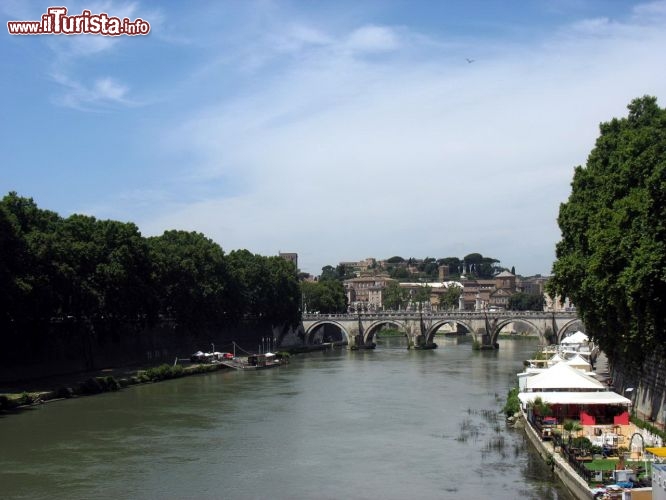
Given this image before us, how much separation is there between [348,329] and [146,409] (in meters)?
54.9

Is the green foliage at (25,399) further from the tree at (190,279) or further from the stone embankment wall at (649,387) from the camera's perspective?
the stone embankment wall at (649,387)

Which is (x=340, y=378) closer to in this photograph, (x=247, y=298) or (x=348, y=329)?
(x=247, y=298)

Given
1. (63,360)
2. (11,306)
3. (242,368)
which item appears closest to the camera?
(11,306)

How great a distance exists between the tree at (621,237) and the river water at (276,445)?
575 centimetres

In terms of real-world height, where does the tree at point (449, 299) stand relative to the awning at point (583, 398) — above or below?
above

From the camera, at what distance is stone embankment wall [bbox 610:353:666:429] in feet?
99.7

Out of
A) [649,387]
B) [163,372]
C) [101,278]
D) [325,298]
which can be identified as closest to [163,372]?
[163,372]

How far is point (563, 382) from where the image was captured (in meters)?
33.1

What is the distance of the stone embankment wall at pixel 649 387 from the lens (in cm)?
3039

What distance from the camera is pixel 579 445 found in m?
25.1

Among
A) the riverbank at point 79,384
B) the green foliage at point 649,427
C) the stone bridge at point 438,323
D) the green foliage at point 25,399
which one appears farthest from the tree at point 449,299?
the green foliage at point 649,427

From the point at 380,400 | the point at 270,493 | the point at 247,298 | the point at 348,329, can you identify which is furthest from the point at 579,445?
the point at 348,329

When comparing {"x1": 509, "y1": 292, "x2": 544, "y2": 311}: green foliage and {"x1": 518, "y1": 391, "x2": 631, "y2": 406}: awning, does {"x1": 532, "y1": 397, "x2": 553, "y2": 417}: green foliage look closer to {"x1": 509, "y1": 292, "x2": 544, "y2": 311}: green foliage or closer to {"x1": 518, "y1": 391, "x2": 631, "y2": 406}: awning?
{"x1": 518, "y1": 391, "x2": 631, "y2": 406}: awning

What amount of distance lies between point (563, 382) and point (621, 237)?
6.50m
